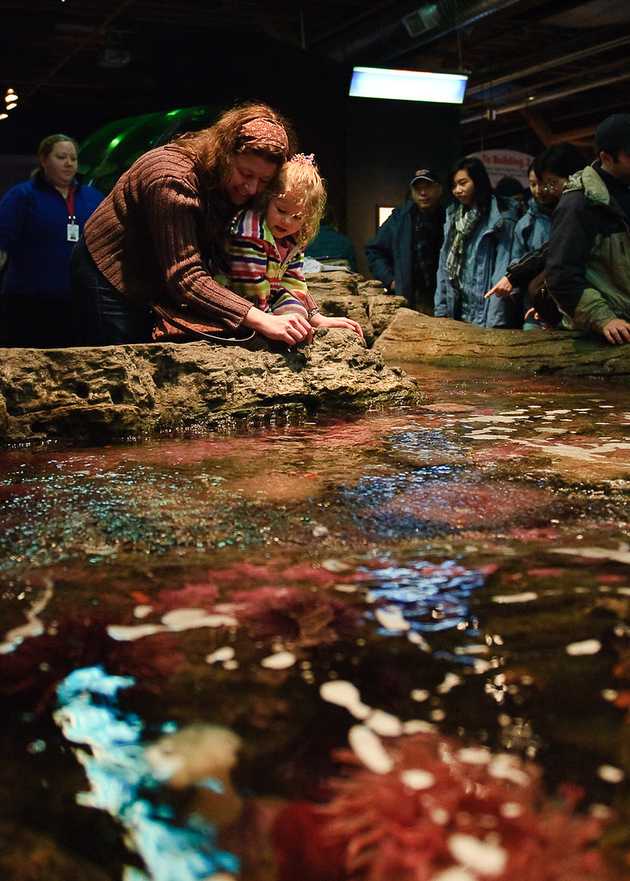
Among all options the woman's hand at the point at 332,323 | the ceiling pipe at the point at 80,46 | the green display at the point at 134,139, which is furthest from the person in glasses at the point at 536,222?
the ceiling pipe at the point at 80,46

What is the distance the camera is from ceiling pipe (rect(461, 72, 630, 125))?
11.9 m

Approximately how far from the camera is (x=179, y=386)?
3.79 m

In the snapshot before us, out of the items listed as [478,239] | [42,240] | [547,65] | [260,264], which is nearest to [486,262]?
[478,239]

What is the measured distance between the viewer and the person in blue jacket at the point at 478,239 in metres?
7.06

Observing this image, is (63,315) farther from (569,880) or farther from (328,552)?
(569,880)

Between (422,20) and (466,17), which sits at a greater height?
(422,20)

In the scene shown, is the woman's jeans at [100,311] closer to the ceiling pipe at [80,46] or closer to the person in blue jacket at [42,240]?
the person in blue jacket at [42,240]

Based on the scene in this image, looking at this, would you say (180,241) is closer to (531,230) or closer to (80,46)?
(531,230)

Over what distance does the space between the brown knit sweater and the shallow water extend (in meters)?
1.26

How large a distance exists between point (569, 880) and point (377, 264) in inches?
324

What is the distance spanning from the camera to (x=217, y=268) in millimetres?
3984

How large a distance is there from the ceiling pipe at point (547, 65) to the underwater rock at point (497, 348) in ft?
17.8

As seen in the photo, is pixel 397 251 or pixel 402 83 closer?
pixel 397 251

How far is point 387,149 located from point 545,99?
2.63 m
